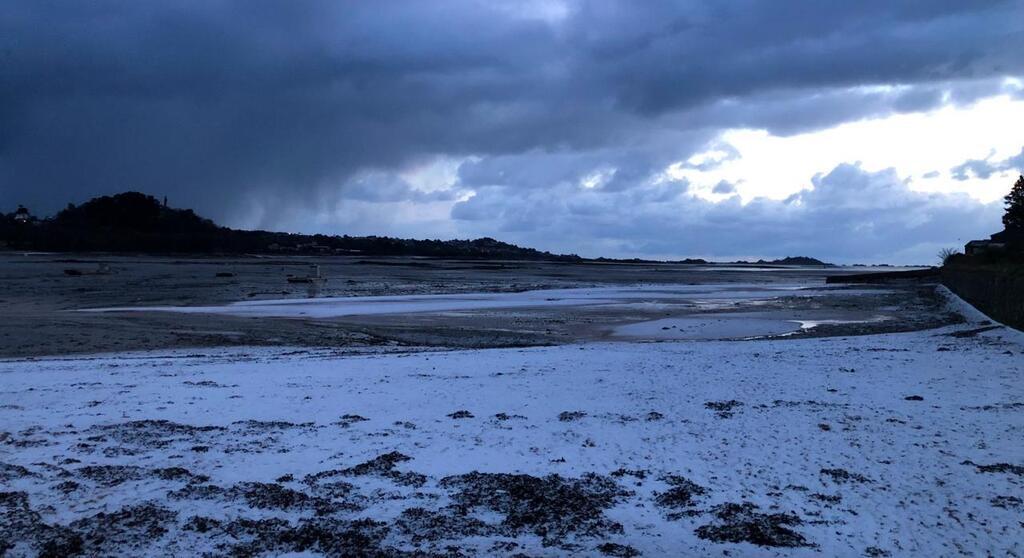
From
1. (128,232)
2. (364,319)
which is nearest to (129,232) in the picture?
(128,232)

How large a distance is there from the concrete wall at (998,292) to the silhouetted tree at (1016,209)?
18.9 metres

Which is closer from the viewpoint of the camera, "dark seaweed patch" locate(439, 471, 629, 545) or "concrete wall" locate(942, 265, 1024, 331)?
"dark seaweed patch" locate(439, 471, 629, 545)

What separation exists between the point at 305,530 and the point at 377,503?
699 mm

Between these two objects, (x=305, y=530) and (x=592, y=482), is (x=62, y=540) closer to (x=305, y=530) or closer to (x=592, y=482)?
(x=305, y=530)

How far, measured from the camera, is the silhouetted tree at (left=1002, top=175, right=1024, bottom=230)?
153ft

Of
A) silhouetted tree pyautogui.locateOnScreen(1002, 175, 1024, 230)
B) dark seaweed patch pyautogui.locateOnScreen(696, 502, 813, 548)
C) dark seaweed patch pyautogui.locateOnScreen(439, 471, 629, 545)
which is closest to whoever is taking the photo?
dark seaweed patch pyautogui.locateOnScreen(696, 502, 813, 548)

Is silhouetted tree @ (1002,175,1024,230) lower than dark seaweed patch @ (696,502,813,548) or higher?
→ higher

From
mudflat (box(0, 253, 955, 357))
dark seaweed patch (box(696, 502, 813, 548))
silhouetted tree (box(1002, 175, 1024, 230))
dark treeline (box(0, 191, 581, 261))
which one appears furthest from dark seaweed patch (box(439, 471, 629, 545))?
dark treeline (box(0, 191, 581, 261))

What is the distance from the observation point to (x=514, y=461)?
7121 mm

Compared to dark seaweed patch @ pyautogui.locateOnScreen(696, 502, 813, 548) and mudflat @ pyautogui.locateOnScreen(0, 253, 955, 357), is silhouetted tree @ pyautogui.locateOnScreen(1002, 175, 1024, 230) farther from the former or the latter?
dark seaweed patch @ pyautogui.locateOnScreen(696, 502, 813, 548)

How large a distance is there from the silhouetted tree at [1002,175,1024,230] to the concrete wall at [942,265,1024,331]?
1890 cm

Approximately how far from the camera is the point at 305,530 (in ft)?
17.7

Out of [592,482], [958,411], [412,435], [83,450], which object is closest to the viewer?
[592,482]

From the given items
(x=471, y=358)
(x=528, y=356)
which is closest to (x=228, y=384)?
(x=471, y=358)
